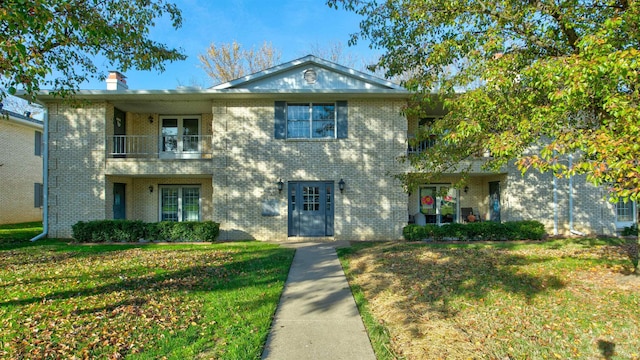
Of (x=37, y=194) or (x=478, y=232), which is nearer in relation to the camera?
(x=478, y=232)

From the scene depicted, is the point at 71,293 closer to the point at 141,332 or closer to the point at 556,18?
the point at 141,332

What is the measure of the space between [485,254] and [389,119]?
5.99m

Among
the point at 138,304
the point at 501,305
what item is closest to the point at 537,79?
the point at 501,305

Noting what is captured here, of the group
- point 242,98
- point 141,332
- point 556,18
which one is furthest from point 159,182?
point 556,18

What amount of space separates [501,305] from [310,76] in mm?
10244

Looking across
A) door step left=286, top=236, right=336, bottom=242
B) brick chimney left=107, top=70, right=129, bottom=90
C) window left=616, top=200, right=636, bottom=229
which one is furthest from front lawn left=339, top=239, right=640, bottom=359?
brick chimney left=107, top=70, right=129, bottom=90

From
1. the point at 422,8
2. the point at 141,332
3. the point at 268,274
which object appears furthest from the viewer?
the point at 268,274

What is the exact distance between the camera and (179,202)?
15.1 metres

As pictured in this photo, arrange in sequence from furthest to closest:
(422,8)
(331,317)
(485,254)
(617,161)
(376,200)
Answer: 1. (376,200)
2. (485,254)
3. (422,8)
4. (331,317)
5. (617,161)

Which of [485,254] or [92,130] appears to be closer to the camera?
[485,254]

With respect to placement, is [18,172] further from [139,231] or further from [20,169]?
[139,231]

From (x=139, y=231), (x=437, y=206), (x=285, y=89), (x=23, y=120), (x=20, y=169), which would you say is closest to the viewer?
(x=139, y=231)

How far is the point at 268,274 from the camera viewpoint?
24.6 feet

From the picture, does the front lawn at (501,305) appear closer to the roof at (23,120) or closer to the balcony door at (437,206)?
the balcony door at (437,206)
